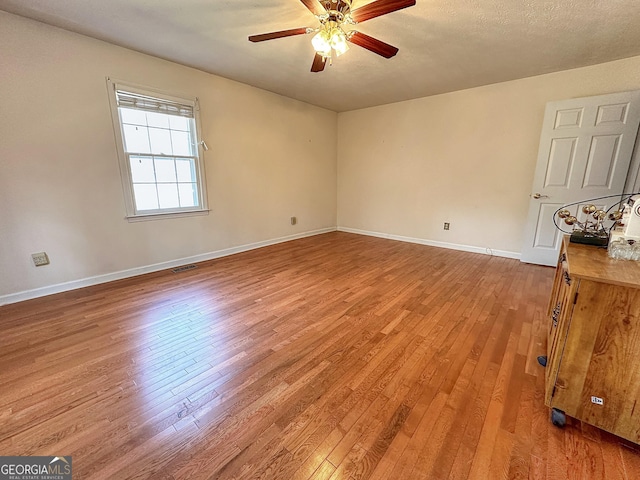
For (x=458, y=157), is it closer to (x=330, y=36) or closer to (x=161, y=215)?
(x=330, y=36)

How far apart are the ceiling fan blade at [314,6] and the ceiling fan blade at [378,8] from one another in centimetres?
22

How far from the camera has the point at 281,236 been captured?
16.3 feet

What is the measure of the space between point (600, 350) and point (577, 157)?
315cm

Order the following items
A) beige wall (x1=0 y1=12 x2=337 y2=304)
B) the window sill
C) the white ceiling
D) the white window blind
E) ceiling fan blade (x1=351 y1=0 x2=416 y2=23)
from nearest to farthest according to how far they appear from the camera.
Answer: ceiling fan blade (x1=351 y1=0 x2=416 y2=23), the white ceiling, beige wall (x1=0 y1=12 x2=337 y2=304), the white window blind, the window sill

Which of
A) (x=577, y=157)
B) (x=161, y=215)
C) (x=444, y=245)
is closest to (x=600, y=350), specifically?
(x=577, y=157)

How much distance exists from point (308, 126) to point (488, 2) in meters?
3.42

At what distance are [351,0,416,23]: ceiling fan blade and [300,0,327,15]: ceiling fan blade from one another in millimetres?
218

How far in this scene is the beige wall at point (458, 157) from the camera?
11.7 ft

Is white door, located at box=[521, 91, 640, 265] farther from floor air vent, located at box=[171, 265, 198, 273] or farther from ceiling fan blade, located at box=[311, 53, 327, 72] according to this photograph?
floor air vent, located at box=[171, 265, 198, 273]

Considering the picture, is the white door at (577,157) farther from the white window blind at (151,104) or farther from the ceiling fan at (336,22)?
the white window blind at (151,104)

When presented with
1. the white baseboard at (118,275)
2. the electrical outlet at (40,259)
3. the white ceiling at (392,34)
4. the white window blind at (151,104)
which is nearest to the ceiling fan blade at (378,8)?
the white ceiling at (392,34)

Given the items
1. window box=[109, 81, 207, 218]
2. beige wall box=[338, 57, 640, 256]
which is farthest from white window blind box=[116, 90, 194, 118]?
beige wall box=[338, 57, 640, 256]

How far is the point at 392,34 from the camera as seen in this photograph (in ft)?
8.16

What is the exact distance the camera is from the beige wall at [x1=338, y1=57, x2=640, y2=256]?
11.7ft
